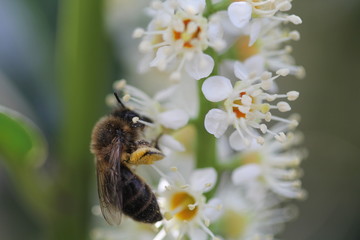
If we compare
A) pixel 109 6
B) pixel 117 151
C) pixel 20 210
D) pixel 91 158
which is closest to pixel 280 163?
pixel 117 151

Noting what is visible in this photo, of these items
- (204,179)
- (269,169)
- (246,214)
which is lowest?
(246,214)

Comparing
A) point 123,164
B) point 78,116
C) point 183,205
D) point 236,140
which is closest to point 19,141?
point 78,116

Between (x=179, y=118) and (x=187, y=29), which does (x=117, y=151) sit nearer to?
(x=179, y=118)

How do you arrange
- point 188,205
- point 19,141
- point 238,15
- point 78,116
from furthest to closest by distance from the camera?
point 78,116
point 19,141
point 188,205
point 238,15

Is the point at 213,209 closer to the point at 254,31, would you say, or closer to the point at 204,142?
the point at 204,142

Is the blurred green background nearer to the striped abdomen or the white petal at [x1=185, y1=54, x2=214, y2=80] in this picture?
the striped abdomen

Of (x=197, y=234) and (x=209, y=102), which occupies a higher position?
(x=209, y=102)

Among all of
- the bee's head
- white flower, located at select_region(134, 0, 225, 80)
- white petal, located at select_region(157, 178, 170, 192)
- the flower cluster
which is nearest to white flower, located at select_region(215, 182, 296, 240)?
the flower cluster
